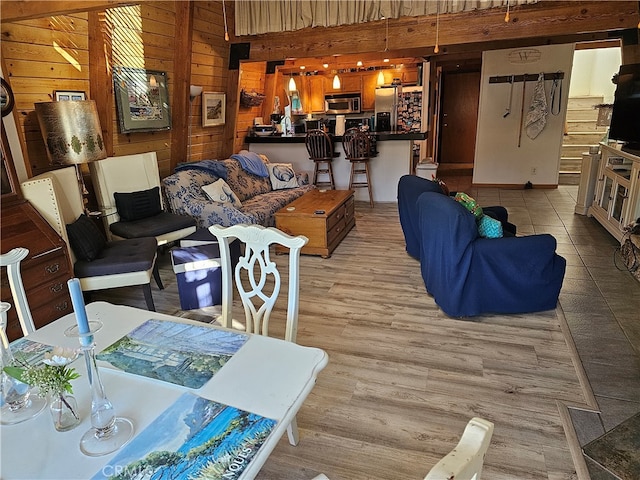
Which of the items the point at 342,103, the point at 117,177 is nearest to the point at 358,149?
the point at 342,103

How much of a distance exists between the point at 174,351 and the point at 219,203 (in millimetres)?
3308

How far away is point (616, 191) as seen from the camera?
462 cm

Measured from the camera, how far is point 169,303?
3.56 meters

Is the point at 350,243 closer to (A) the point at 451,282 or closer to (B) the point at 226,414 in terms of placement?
(A) the point at 451,282

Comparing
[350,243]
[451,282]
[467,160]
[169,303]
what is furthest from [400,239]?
[467,160]

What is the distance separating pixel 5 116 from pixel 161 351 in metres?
2.57

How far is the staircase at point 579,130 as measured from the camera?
843cm

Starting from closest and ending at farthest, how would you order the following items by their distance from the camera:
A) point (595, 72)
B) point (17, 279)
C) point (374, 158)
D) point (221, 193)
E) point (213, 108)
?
point (17, 279) → point (221, 193) → point (213, 108) → point (374, 158) → point (595, 72)

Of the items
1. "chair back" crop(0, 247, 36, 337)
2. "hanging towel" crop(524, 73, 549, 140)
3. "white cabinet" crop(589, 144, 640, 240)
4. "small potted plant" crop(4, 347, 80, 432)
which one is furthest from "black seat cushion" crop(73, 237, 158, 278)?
"hanging towel" crop(524, 73, 549, 140)

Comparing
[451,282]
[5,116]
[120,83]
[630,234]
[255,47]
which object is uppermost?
[255,47]

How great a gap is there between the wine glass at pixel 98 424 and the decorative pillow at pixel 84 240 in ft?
7.66

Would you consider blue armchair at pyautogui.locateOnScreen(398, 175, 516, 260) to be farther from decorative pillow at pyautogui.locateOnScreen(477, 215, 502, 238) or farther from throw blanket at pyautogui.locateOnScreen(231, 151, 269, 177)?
throw blanket at pyautogui.locateOnScreen(231, 151, 269, 177)

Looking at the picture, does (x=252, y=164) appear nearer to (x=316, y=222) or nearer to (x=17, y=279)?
(x=316, y=222)

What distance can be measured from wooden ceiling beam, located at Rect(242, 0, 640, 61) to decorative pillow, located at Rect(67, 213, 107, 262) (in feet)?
11.9
